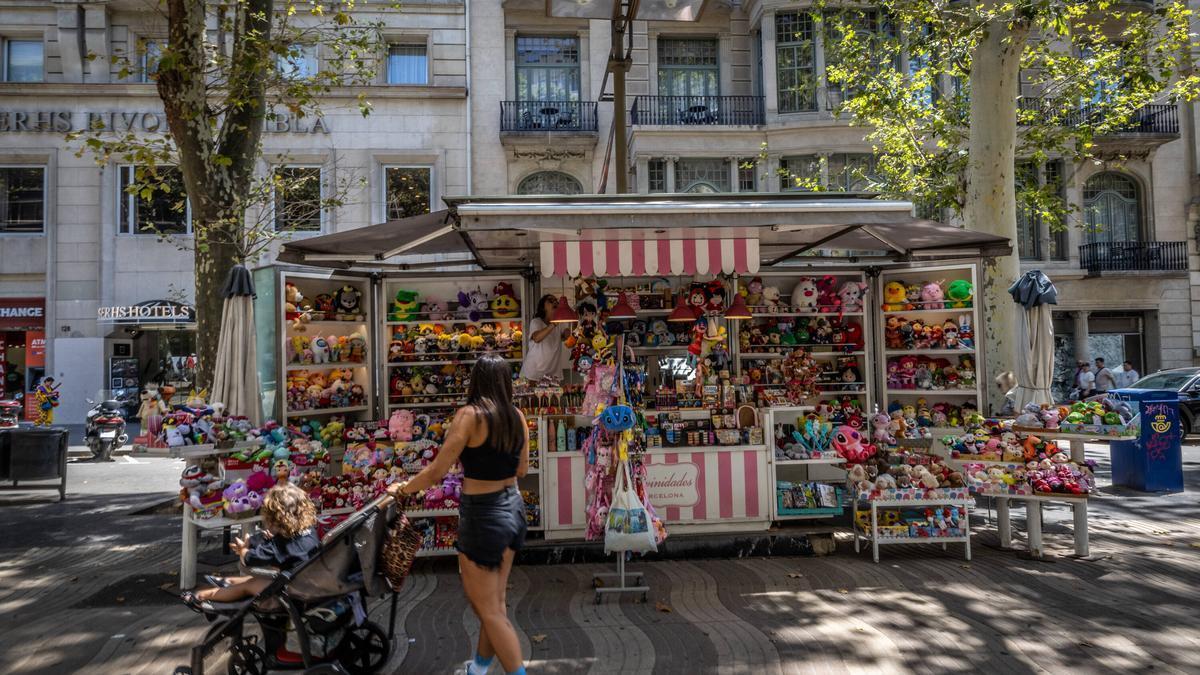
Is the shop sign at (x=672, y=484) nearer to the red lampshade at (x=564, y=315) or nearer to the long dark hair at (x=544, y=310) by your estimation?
the red lampshade at (x=564, y=315)

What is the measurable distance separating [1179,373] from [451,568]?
664 inches

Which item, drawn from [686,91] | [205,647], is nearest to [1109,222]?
[686,91]

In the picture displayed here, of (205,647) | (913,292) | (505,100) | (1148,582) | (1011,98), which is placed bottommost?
(1148,582)

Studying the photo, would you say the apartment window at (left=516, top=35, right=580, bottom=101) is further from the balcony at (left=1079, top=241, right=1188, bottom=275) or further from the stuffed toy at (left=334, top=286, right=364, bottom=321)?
the balcony at (left=1079, top=241, right=1188, bottom=275)

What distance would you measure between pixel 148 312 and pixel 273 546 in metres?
16.9

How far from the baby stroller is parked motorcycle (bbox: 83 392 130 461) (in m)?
12.6

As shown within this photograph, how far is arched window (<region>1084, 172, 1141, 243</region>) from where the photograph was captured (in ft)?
71.2

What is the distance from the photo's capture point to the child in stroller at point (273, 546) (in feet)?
13.0

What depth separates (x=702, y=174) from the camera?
18906mm

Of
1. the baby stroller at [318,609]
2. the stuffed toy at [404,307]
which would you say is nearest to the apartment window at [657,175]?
the stuffed toy at [404,307]

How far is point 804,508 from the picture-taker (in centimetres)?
696

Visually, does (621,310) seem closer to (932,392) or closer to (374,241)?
(374,241)

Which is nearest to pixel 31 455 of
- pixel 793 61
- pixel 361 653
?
pixel 361 653

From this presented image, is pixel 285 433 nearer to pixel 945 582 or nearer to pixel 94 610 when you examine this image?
pixel 94 610
